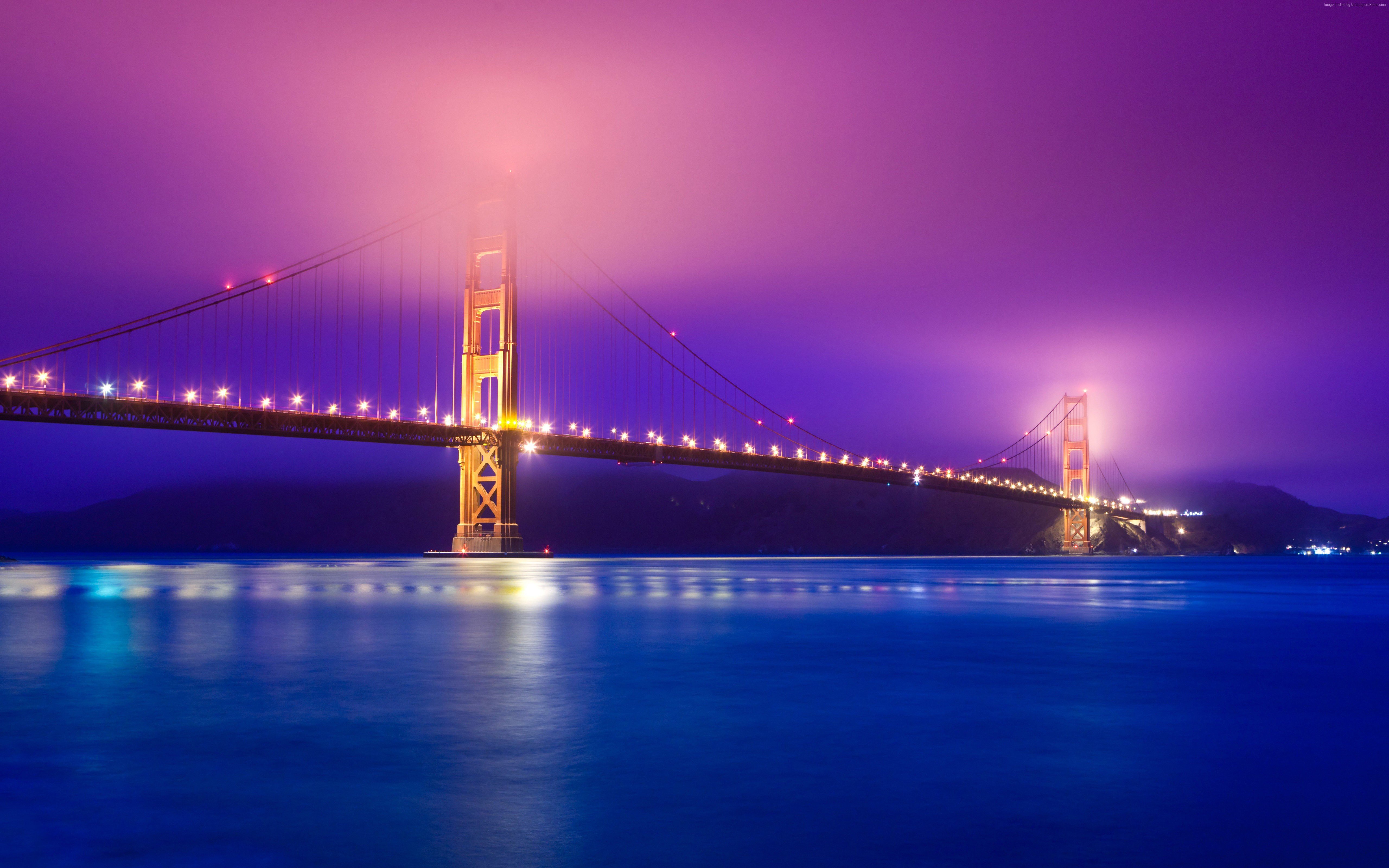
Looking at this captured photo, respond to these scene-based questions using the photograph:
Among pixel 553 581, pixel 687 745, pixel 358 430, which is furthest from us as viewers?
pixel 358 430

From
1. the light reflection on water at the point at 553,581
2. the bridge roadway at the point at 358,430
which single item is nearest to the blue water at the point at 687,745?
the light reflection on water at the point at 553,581

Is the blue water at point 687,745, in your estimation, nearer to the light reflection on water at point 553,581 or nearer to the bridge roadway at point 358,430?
the light reflection on water at point 553,581

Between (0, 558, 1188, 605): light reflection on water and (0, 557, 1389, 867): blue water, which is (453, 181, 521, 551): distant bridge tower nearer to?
(0, 558, 1188, 605): light reflection on water

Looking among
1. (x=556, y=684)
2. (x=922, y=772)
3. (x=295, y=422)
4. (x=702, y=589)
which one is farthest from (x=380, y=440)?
(x=922, y=772)

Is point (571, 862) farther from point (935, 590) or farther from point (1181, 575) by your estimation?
point (1181, 575)

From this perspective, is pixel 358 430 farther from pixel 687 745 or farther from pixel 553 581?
pixel 687 745

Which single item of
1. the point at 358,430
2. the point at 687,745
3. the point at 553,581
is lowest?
the point at 553,581

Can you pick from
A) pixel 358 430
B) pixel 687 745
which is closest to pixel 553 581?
pixel 687 745
